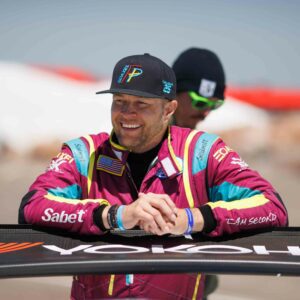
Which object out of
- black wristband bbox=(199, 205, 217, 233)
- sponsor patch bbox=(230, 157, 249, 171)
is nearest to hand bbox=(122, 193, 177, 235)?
black wristband bbox=(199, 205, 217, 233)

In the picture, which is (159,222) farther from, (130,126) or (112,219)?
(130,126)

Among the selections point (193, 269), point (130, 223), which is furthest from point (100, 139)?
point (193, 269)

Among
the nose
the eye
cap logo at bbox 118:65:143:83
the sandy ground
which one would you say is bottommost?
the sandy ground

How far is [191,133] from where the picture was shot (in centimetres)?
244

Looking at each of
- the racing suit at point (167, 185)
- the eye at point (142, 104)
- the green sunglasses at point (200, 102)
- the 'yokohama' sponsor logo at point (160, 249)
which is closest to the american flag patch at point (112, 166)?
the racing suit at point (167, 185)

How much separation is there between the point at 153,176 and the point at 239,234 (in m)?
0.42

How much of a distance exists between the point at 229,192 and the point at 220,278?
3067mm

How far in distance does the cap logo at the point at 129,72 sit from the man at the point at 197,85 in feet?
4.06

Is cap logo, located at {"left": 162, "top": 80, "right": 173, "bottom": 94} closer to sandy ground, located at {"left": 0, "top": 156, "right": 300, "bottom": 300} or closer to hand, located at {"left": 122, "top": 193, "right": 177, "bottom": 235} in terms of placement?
hand, located at {"left": 122, "top": 193, "right": 177, "bottom": 235}

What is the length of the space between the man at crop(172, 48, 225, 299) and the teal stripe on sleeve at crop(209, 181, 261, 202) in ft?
3.87

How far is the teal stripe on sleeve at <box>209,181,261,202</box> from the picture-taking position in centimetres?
221

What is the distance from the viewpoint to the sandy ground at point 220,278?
419cm

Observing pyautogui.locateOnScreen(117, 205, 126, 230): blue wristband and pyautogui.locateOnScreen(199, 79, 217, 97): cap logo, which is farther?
pyautogui.locateOnScreen(199, 79, 217, 97): cap logo

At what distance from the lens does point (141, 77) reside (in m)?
2.23
